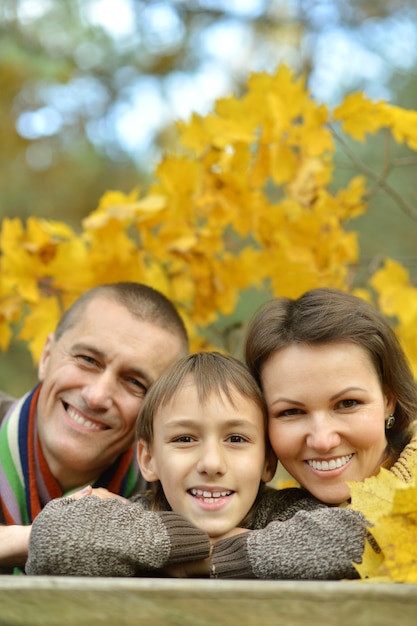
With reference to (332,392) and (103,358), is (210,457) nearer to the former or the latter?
(332,392)

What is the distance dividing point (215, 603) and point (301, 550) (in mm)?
439

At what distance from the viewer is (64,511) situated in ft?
4.68

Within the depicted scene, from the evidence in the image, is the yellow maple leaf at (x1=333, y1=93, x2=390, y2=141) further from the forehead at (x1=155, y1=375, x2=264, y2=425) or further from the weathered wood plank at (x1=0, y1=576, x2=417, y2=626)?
the weathered wood plank at (x1=0, y1=576, x2=417, y2=626)

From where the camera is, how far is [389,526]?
47.9 inches

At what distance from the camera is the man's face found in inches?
86.4

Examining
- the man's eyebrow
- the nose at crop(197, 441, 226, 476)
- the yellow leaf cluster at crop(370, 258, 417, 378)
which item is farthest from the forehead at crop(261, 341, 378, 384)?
the yellow leaf cluster at crop(370, 258, 417, 378)

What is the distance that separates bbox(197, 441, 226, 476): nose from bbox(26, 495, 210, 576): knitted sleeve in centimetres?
13

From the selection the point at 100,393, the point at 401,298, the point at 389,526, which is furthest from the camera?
the point at 401,298

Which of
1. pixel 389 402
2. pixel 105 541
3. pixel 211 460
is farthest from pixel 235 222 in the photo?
pixel 105 541

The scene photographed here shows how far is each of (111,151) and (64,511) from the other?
922 centimetres

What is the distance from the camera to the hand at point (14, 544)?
1654 mm

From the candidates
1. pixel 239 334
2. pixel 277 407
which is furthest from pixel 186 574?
pixel 239 334

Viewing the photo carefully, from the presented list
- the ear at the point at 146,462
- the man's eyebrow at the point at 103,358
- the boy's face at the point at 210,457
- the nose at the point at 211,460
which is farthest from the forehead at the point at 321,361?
the man's eyebrow at the point at 103,358

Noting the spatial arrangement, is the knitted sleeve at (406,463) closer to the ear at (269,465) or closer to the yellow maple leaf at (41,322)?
the ear at (269,465)
